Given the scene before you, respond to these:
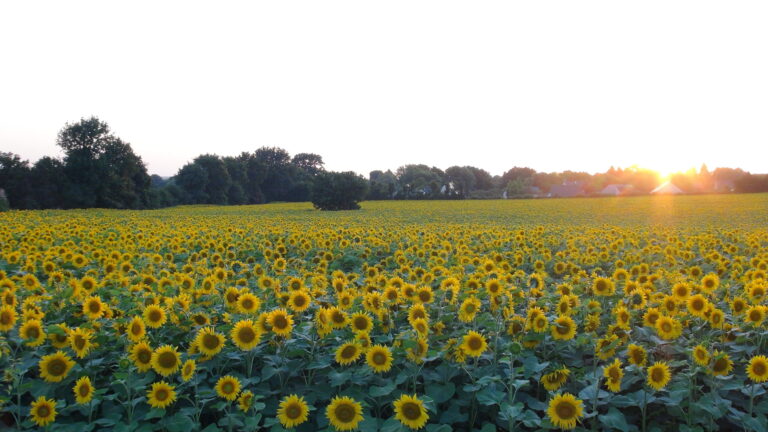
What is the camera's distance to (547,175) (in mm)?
129875

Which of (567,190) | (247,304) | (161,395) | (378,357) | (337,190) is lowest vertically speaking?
(567,190)

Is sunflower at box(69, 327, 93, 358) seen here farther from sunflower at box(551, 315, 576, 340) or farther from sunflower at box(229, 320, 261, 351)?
sunflower at box(551, 315, 576, 340)

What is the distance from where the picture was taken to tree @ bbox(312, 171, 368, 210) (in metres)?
42.4

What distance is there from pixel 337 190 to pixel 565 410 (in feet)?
131

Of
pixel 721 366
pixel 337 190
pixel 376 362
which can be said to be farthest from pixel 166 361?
pixel 337 190

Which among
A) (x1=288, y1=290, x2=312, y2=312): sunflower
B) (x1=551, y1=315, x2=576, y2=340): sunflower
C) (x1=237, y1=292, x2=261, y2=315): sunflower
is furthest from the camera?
(x1=288, y1=290, x2=312, y2=312): sunflower

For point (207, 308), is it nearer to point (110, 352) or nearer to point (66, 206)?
point (110, 352)

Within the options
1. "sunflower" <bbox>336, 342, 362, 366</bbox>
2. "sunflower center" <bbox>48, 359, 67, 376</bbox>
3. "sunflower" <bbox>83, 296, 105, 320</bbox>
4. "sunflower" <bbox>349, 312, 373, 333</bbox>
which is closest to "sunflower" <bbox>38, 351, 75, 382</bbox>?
"sunflower center" <bbox>48, 359, 67, 376</bbox>

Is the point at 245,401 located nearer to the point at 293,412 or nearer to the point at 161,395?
the point at 293,412

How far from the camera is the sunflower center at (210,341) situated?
10.9 ft

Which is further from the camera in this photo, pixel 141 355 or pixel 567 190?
pixel 567 190

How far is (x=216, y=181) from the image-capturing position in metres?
74.6

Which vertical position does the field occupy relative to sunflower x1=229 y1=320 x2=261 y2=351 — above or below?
below

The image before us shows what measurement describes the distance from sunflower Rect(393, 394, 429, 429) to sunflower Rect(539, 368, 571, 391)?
33.4 inches
